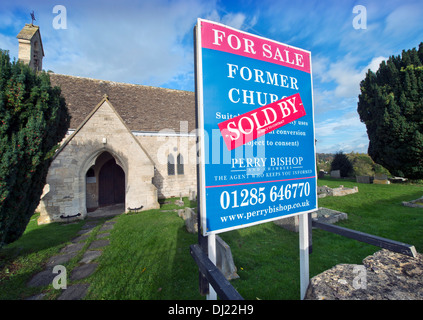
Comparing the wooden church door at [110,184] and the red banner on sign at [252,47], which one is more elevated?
the red banner on sign at [252,47]

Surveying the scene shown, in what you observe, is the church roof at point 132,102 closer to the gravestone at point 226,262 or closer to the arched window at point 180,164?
the arched window at point 180,164

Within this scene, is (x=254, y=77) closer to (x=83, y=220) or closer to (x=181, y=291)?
(x=181, y=291)

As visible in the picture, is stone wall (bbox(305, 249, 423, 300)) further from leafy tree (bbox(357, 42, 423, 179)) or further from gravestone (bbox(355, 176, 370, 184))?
gravestone (bbox(355, 176, 370, 184))

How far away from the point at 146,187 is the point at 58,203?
4217 millimetres

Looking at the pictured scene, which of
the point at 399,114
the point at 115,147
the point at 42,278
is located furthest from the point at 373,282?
the point at 399,114

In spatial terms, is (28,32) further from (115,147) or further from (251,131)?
(251,131)

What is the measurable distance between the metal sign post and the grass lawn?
1726mm

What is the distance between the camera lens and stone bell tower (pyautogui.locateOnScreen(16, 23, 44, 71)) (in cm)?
1326

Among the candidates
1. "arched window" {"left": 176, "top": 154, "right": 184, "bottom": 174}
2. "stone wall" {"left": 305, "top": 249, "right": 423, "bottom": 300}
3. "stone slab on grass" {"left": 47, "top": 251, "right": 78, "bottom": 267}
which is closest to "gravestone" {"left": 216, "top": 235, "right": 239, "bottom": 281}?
"stone wall" {"left": 305, "top": 249, "right": 423, "bottom": 300}

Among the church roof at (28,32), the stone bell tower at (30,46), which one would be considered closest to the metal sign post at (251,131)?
the stone bell tower at (30,46)

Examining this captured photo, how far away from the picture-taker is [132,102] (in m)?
15.7

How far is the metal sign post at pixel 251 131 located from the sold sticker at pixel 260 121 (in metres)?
0.01

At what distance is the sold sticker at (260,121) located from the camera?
2283 millimetres

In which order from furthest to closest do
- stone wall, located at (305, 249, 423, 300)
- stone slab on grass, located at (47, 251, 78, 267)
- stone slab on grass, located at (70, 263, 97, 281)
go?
stone slab on grass, located at (47, 251, 78, 267), stone slab on grass, located at (70, 263, 97, 281), stone wall, located at (305, 249, 423, 300)
